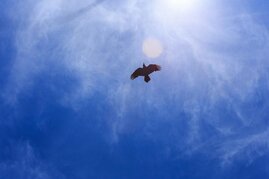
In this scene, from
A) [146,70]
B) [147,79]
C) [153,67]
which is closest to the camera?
[147,79]

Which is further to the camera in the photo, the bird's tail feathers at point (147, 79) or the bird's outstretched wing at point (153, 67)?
the bird's outstretched wing at point (153, 67)

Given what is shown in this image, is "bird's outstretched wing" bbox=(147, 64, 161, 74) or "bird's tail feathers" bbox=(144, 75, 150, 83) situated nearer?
"bird's tail feathers" bbox=(144, 75, 150, 83)

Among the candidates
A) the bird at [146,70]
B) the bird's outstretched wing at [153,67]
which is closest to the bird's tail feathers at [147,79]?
the bird at [146,70]

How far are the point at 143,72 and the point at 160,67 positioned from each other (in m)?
1.46

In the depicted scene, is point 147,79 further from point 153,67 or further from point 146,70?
point 153,67

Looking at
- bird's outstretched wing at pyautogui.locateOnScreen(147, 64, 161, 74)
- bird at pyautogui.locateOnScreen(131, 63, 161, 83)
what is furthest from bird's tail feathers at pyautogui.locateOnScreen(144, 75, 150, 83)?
bird's outstretched wing at pyautogui.locateOnScreen(147, 64, 161, 74)

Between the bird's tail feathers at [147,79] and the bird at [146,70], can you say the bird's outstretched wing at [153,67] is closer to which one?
the bird at [146,70]

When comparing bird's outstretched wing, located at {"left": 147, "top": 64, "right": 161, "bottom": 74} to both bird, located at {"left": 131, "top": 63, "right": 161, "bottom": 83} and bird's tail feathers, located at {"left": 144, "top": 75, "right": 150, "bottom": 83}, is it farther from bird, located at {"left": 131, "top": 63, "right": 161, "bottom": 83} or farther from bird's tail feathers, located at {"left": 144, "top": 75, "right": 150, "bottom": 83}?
bird's tail feathers, located at {"left": 144, "top": 75, "right": 150, "bottom": 83}

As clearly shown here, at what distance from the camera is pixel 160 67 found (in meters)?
29.7

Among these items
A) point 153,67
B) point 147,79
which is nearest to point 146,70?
point 153,67

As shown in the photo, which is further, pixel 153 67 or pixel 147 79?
pixel 153 67

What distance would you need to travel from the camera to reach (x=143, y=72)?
30062 mm

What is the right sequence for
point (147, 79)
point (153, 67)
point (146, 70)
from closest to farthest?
point (147, 79) → point (153, 67) → point (146, 70)

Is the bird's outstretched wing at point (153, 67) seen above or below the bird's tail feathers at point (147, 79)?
above
